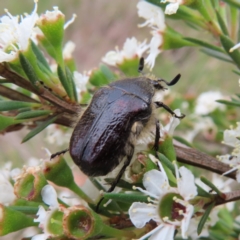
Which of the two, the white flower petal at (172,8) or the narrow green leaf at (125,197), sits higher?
the white flower petal at (172,8)

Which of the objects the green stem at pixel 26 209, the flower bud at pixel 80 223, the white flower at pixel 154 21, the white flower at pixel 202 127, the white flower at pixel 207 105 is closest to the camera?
the flower bud at pixel 80 223

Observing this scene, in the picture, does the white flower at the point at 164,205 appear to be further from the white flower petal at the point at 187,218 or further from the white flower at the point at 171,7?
the white flower at the point at 171,7

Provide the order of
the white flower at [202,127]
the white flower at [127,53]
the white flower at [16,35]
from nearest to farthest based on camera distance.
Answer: the white flower at [16,35] → the white flower at [127,53] → the white flower at [202,127]

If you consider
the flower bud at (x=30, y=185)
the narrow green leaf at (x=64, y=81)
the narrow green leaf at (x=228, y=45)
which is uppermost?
the narrow green leaf at (x=64, y=81)

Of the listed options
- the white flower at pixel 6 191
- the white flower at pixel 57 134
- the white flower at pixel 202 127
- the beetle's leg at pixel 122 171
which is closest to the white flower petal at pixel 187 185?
the beetle's leg at pixel 122 171

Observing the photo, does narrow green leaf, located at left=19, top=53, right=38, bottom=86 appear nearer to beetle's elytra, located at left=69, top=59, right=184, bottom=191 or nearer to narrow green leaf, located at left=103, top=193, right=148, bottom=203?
beetle's elytra, located at left=69, top=59, right=184, bottom=191

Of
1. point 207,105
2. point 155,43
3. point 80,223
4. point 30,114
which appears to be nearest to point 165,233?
point 80,223

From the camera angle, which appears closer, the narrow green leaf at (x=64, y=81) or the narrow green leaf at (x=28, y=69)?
the narrow green leaf at (x=28, y=69)

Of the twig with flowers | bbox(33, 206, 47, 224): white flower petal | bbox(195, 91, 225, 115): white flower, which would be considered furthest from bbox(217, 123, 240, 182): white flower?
bbox(195, 91, 225, 115): white flower
